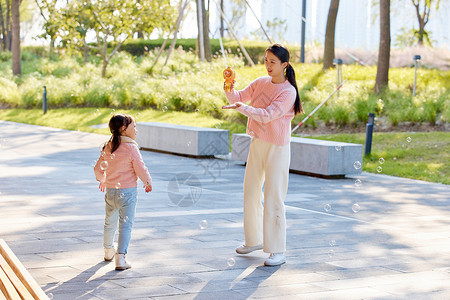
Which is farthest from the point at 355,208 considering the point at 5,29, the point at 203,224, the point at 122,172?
the point at 5,29

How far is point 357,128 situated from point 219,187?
7.99 m

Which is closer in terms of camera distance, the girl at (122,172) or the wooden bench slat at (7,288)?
the wooden bench slat at (7,288)

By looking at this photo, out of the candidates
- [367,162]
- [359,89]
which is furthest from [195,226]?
[359,89]

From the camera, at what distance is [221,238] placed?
697 centimetres

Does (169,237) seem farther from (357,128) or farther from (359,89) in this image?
(359,89)

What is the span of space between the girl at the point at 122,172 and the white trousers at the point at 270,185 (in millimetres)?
925

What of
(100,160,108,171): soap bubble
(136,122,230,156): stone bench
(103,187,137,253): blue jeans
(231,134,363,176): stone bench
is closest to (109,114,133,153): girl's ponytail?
(100,160,108,171): soap bubble

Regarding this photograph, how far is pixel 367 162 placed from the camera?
13703mm

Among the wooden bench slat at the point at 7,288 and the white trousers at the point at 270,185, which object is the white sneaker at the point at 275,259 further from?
the wooden bench slat at the point at 7,288

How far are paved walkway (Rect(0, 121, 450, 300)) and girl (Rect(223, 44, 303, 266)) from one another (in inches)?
11.7

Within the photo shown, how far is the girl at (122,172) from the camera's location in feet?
18.7

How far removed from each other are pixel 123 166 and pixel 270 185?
1.20 metres

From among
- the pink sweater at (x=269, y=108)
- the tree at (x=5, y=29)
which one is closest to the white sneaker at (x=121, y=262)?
the pink sweater at (x=269, y=108)

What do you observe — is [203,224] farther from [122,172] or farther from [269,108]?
[269,108]
